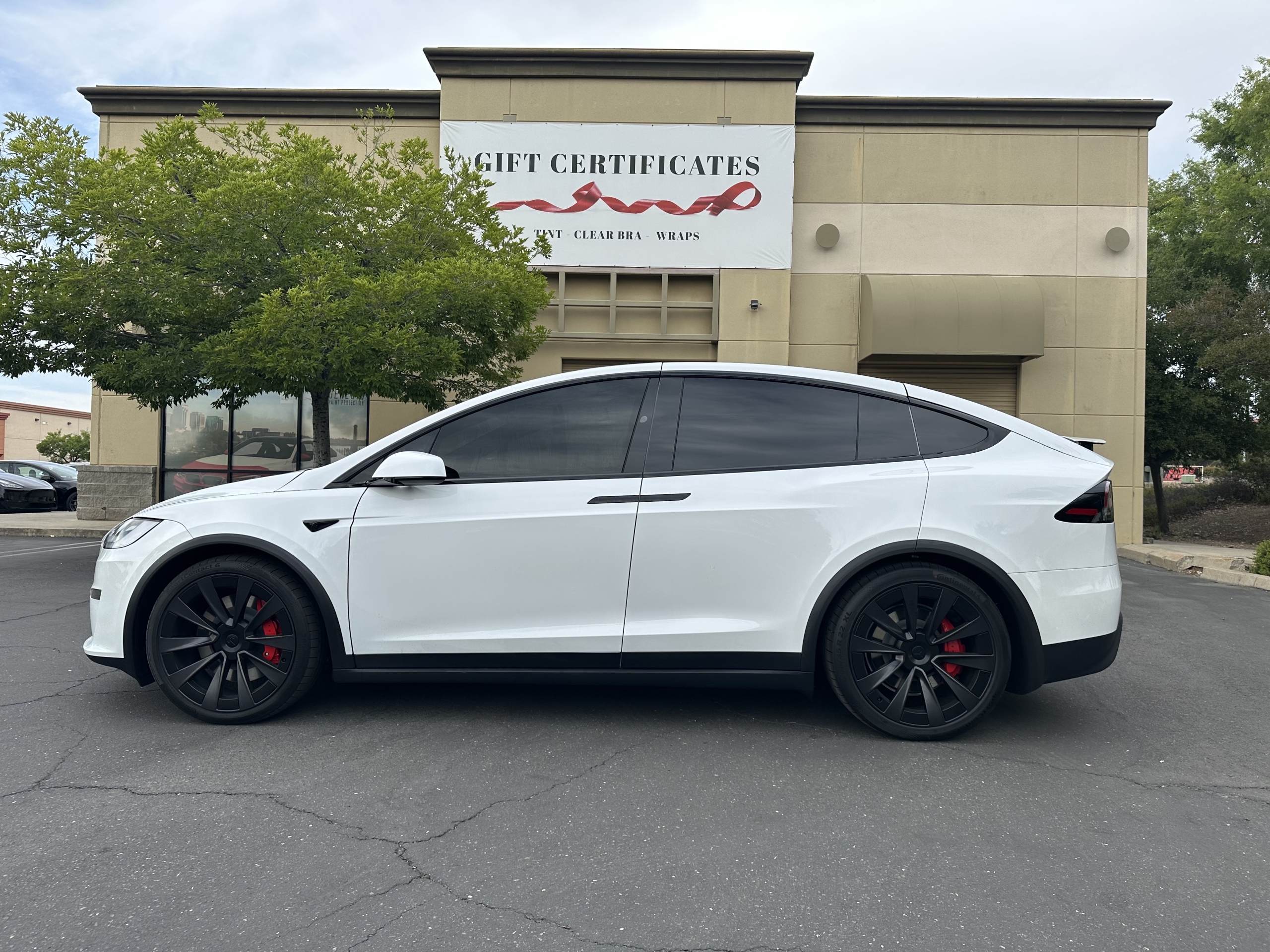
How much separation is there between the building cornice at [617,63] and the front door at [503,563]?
12.7 metres

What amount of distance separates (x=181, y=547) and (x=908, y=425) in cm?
337

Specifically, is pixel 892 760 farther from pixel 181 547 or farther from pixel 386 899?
pixel 181 547

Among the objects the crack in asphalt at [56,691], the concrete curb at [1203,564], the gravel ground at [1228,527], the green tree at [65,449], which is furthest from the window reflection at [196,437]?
the green tree at [65,449]

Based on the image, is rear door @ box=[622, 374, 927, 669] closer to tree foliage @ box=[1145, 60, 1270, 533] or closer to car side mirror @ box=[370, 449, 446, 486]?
car side mirror @ box=[370, 449, 446, 486]

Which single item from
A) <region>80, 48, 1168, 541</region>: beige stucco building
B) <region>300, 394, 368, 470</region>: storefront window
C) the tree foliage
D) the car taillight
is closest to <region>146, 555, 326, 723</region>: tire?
the car taillight

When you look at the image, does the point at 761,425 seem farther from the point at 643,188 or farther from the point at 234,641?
the point at 643,188

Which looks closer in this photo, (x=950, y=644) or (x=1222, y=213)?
(x=950, y=644)

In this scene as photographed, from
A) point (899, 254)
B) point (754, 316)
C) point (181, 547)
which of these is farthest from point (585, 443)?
point (899, 254)

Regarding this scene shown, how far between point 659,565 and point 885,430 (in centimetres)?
122

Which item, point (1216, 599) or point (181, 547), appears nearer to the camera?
point (181, 547)

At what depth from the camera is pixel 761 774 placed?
3.31m

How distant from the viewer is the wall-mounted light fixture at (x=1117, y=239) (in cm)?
1466

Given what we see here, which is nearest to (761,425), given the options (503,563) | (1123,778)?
(503,563)

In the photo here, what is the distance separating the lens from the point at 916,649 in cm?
362
